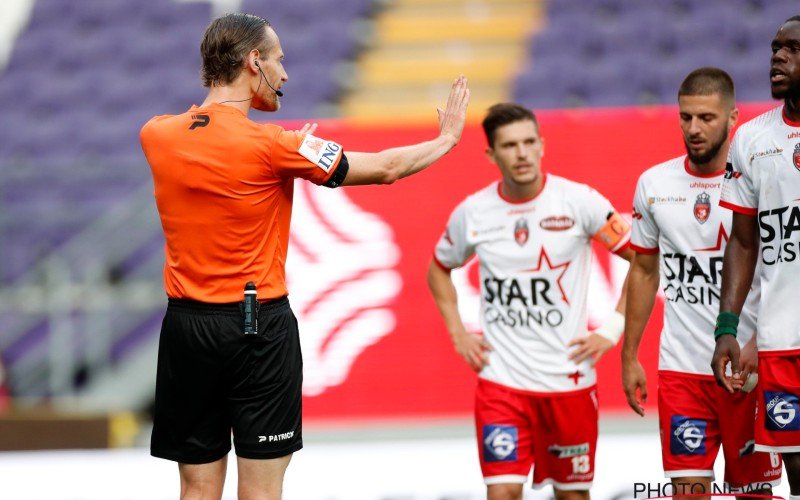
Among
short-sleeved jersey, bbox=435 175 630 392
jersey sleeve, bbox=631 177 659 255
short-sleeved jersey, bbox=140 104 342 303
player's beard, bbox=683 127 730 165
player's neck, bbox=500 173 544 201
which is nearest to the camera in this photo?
short-sleeved jersey, bbox=140 104 342 303

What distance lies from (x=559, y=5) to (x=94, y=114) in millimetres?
5233

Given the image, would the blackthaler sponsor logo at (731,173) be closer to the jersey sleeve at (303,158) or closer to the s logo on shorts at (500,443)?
the jersey sleeve at (303,158)

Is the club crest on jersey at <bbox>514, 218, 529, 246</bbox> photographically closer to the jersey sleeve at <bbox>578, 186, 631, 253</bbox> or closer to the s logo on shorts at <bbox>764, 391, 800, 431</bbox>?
the jersey sleeve at <bbox>578, 186, 631, 253</bbox>

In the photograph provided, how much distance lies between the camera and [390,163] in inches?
172

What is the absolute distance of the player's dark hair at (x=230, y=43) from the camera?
4.34m

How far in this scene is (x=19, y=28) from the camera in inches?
545

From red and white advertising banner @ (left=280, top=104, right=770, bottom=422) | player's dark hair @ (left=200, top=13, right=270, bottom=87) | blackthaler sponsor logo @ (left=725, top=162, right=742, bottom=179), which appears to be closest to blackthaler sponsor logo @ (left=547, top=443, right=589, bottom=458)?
blackthaler sponsor logo @ (left=725, top=162, right=742, bottom=179)

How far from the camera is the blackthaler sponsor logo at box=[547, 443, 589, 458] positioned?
5.76 meters

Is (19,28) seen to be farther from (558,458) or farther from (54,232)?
(558,458)

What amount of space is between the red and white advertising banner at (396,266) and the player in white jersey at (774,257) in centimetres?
415

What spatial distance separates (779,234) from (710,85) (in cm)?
108

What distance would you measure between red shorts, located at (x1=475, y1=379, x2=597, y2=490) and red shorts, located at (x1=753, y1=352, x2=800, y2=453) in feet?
4.67

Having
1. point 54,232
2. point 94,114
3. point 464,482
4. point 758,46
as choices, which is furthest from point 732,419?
point 94,114

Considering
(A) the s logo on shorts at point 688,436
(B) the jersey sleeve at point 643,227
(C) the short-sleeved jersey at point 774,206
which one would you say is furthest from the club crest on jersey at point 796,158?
(A) the s logo on shorts at point 688,436
